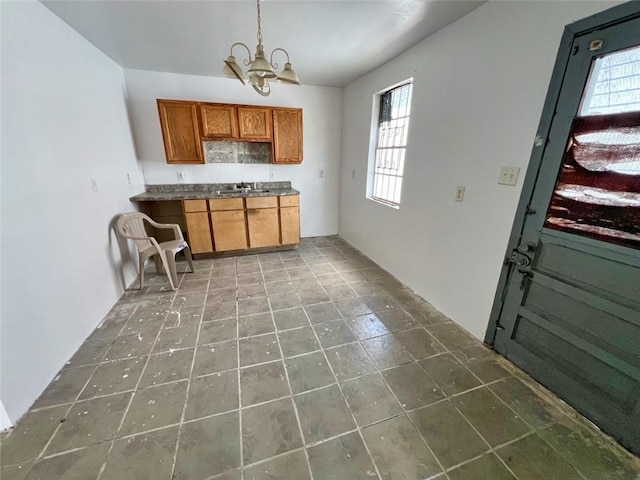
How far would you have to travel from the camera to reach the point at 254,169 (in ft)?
12.4

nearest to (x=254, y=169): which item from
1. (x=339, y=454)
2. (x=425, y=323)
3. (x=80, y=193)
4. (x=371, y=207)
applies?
(x=371, y=207)

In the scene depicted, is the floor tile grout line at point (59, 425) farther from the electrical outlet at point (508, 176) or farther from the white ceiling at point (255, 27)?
the electrical outlet at point (508, 176)

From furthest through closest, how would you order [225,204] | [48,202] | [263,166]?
[263,166] < [225,204] < [48,202]

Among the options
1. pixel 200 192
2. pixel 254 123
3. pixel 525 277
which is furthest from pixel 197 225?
pixel 525 277

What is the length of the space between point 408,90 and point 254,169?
2323mm

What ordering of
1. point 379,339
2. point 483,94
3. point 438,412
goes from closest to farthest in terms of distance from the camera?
1. point 438,412
2. point 483,94
3. point 379,339

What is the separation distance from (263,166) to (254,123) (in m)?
0.64

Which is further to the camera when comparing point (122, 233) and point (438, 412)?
point (122, 233)

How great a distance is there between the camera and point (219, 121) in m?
3.23

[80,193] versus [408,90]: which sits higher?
[408,90]

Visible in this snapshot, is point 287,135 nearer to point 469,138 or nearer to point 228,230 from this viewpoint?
point 228,230

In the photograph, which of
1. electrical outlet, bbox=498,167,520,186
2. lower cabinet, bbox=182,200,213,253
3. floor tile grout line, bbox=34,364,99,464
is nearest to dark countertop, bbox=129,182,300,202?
lower cabinet, bbox=182,200,213,253

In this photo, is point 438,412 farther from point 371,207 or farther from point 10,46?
point 10,46

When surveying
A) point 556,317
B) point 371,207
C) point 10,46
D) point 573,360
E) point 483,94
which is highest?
point 10,46
